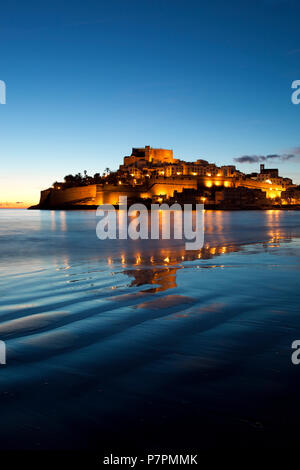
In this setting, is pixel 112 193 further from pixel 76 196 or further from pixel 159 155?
pixel 159 155

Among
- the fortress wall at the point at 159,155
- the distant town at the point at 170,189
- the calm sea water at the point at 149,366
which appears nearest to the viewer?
the calm sea water at the point at 149,366

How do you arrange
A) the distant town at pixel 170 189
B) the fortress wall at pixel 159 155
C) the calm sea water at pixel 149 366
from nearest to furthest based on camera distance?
the calm sea water at pixel 149 366, the distant town at pixel 170 189, the fortress wall at pixel 159 155

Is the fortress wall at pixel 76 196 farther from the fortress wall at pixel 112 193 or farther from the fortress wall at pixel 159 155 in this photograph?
the fortress wall at pixel 159 155

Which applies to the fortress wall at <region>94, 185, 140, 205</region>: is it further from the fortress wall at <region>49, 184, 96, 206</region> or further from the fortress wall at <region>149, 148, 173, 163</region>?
the fortress wall at <region>149, 148, 173, 163</region>

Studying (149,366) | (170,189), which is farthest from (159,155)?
(149,366)

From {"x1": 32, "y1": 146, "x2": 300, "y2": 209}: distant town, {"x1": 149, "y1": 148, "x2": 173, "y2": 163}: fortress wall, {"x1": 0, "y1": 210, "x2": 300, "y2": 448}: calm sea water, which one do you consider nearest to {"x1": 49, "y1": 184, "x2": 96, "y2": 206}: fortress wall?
{"x1": 32, "y1": 146, "x2": 300, "y2": 209}: distant town

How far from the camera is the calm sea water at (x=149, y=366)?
1682mm

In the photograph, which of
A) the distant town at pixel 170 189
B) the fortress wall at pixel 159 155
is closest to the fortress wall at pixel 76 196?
the distant town at pixel 170 189

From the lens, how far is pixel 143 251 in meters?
10.1

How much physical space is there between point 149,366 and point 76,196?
109490mm

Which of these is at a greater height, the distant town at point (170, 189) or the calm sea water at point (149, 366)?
the distant town at point (170, 189)

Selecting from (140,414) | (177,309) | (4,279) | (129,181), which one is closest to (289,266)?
(177,309)

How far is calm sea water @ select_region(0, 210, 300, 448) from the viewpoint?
1682 mm
